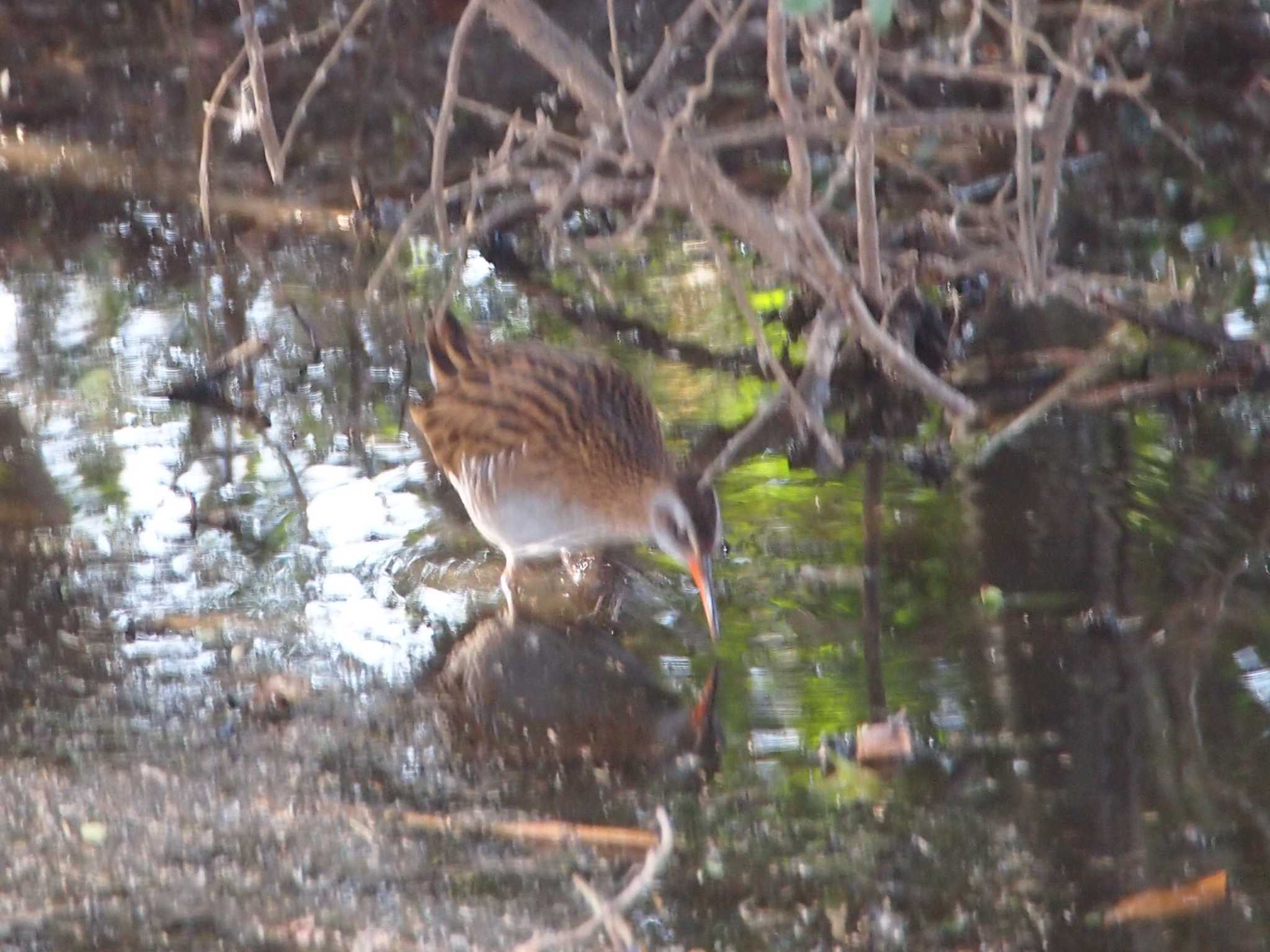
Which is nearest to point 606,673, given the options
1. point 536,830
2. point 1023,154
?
point 536,830

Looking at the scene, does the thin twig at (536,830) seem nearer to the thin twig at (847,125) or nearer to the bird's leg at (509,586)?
the bird's leg at (509,586)

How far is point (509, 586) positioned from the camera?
5133 mm

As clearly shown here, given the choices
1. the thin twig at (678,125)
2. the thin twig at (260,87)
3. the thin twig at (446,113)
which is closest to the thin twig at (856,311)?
the thin twig at (678,125)

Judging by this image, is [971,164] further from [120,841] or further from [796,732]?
[120,841]

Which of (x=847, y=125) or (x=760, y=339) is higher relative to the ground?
(x=847, y=125)

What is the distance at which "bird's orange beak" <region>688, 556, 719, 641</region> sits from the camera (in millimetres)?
4727

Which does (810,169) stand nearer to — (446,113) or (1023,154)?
(1023,154)

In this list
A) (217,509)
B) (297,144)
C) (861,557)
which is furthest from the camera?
(297,144)

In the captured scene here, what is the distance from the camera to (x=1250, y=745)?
13.3ft

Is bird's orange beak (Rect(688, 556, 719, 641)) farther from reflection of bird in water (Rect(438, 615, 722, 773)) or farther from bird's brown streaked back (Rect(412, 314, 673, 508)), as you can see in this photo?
bird's brown streaked back (Rect(412, 314, 673, 508))

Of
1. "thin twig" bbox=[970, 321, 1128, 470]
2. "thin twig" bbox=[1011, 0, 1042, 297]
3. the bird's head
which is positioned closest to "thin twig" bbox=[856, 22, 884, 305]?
"thin twig" bbox=[1011, 0, 1042, 297]

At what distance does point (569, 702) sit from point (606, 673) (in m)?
0.17

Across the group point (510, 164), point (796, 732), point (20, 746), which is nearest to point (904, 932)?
point (796, 732)

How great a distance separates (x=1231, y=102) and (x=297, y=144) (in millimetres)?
4638
